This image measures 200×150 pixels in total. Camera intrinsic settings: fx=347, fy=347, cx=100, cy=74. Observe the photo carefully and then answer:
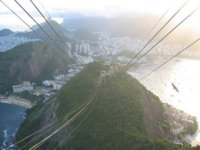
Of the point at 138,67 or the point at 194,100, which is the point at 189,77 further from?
the point at 194,100

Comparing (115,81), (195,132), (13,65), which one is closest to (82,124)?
(115,81)

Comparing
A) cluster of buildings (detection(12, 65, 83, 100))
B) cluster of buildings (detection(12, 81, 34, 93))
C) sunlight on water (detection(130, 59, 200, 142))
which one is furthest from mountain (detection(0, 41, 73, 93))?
sunlight on water (detection(130, 59, 200, 142))

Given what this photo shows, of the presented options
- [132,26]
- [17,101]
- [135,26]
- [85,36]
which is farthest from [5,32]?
[17,101]

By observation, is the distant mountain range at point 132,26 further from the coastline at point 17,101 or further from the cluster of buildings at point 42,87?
the coastline at point 17,101

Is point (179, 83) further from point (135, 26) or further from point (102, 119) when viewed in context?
point (135, 26)

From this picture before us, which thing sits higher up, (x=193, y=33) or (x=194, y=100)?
(x=193, y=33)

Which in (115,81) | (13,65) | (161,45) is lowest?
(115,81)

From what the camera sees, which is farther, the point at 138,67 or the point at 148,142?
the point at 138,67
